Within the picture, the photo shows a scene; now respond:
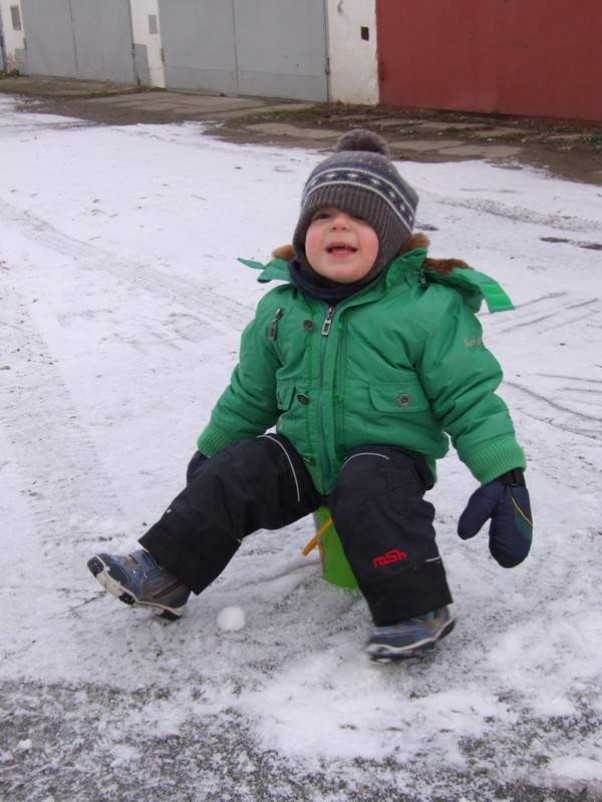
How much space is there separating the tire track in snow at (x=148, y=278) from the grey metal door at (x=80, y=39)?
9706 millimetres

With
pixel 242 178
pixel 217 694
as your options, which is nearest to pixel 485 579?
pixel 217 694

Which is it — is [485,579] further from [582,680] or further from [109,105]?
[109,105]

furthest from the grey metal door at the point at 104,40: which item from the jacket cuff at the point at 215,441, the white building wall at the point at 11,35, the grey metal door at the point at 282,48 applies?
the jacket cuff at the point at 215,441

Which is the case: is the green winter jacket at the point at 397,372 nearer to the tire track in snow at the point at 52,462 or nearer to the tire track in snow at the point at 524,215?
the tire track in snow at the point at 52,462

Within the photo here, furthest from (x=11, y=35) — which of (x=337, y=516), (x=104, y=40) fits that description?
(x=337, y=516)

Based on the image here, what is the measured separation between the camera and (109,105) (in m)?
12.0

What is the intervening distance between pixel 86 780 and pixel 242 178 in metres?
5.23

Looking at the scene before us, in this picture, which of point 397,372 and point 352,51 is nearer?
point 397,372

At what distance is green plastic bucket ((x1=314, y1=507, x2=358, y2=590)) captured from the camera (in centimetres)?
222

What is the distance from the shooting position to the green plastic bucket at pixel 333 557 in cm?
222

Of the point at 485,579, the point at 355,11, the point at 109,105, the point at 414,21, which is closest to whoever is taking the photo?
the point at 485,579

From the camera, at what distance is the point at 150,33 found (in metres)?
→ 13.8

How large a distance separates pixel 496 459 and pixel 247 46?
35.8 ft

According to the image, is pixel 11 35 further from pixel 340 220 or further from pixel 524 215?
pixel 340 220
